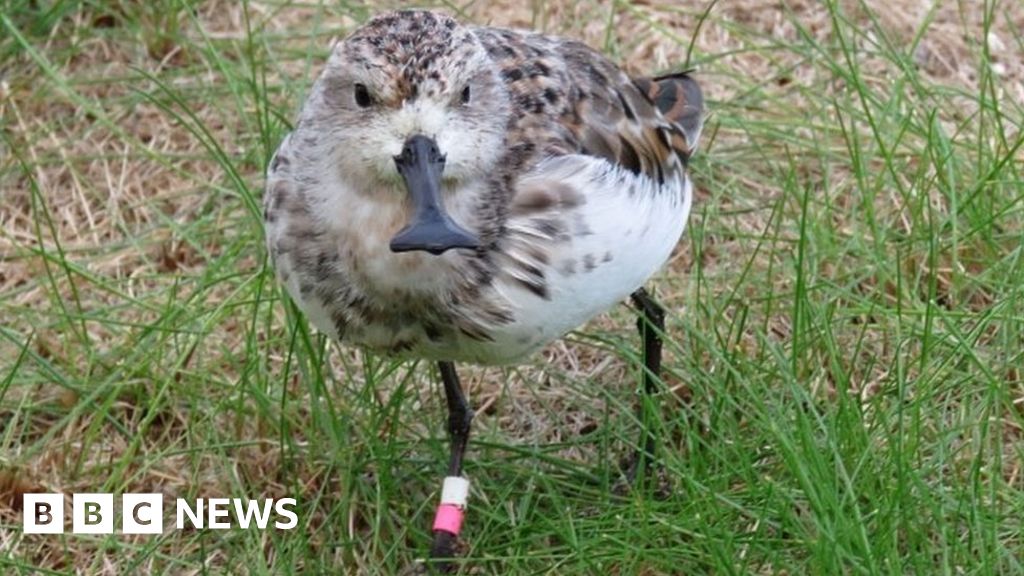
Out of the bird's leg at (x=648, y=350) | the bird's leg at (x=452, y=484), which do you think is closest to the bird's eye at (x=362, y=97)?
the bird's leg at (x=452, y=484)

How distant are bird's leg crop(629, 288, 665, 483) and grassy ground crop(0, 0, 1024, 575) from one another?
5 centimetres

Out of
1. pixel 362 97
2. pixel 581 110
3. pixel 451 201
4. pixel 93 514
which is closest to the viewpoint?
pixel 362 97

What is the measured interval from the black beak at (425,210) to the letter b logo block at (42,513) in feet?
4.45

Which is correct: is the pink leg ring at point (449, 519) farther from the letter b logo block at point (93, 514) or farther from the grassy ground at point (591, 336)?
the letter b logo block at point (93, 514)

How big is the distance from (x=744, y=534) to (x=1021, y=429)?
730mm

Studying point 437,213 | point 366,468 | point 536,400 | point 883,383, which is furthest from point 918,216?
point 437,213

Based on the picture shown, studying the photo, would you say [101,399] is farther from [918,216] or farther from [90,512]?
[918,216]

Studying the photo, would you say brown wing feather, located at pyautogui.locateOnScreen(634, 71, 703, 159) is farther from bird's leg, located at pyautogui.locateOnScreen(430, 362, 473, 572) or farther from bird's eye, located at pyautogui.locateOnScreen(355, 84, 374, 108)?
bird's eye, located at pyautogui.locateOnScreen(355, 84, 374, 108)

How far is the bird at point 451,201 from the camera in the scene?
3449 millimetres

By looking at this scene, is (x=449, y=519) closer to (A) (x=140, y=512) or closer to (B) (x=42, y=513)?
(A) (x=140, y=512)

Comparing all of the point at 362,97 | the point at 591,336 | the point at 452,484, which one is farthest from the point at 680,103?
the point at 362,97

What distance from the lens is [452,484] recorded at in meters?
4.22

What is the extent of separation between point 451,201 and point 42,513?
1.37 meters

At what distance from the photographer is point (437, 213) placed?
11.1 feet
